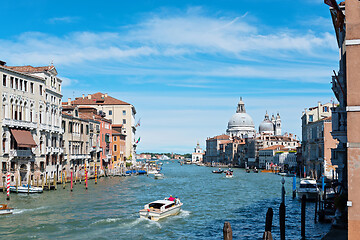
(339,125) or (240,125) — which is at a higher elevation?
(240,125)

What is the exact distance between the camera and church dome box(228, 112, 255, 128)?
586 feet

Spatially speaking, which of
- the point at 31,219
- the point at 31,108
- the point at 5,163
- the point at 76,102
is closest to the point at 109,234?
the point at 31,219

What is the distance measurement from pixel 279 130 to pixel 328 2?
147 m

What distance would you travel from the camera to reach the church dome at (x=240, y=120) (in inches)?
7032

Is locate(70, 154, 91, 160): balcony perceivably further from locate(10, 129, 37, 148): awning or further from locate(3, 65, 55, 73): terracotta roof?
locate(3, 65, 55, 73): terracotta roof

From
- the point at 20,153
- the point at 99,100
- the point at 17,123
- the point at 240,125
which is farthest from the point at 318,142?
the point at 240,125

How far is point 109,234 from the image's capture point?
18.6m

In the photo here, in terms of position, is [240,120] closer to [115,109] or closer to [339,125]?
[115,109]

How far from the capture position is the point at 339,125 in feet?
44.5

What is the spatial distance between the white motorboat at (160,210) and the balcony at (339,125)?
11.0 meters

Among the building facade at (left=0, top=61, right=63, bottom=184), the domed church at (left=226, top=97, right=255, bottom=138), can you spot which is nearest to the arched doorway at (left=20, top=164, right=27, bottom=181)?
the building facade at (left=0, top=61, right=63, bottom=184)

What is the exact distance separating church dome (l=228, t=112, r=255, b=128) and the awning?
149m

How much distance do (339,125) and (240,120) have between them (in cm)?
16620

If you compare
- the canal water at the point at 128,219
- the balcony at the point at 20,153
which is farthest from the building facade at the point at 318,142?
the balcony at the point at 20,153
